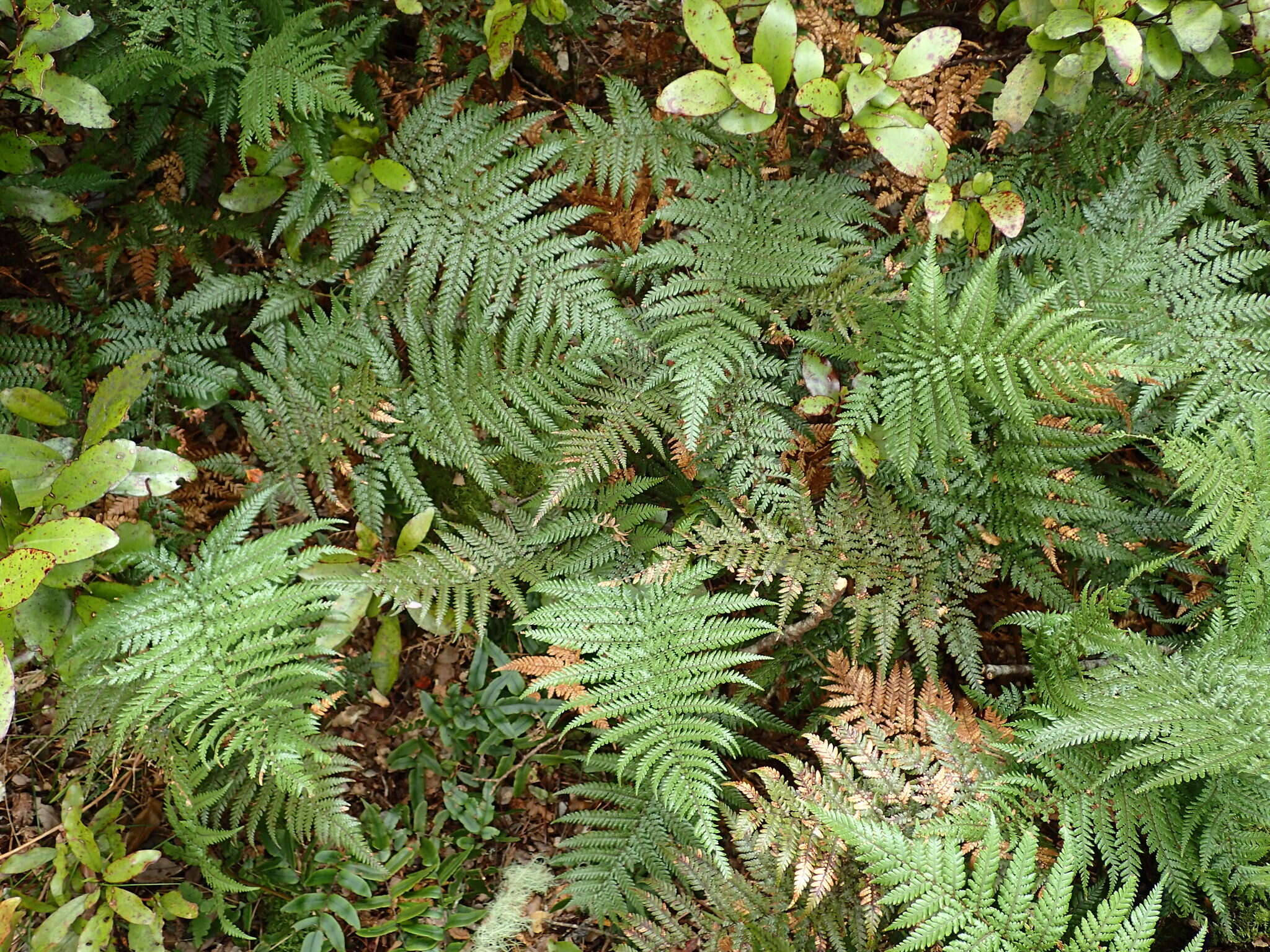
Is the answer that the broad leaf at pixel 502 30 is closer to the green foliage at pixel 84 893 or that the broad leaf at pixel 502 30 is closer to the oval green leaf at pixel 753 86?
the oval green leaf at pixel 753 86

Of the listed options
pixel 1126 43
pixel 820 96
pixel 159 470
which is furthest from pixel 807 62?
pixel 159 470

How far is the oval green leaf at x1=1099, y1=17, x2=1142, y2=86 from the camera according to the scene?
2559 millimetres

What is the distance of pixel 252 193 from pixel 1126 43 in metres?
3.21

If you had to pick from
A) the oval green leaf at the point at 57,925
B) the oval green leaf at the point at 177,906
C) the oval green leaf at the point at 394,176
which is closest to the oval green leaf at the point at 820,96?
the oval green leaf at the point at 394,176

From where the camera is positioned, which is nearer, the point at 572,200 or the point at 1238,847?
the point at 1238,847

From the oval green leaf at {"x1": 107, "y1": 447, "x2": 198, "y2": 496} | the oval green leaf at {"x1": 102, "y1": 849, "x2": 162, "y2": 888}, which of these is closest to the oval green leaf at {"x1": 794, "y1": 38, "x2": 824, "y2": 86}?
the oval green leaf at {"x1": 107, "y1": 447, "x2": 198, "y2": 496}

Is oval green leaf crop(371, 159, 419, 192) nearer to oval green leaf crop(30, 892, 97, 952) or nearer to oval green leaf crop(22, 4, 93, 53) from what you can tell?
oval green leaf crop(22, 4, 93, 53)

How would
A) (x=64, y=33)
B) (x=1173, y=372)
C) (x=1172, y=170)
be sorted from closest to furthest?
1. (x=64, y=33)
2. (x=1173, y=372)
3. (x=1172, y=170)

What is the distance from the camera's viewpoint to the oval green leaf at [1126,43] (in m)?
2.56

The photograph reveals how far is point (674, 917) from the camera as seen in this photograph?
10.2ft

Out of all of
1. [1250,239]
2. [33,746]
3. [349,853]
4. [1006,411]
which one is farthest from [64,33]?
[1250,239]

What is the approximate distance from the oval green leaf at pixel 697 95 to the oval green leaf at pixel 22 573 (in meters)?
2.47

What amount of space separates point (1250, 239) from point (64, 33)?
4.45m

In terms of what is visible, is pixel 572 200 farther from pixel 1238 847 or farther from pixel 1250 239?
pixel 1238 847
